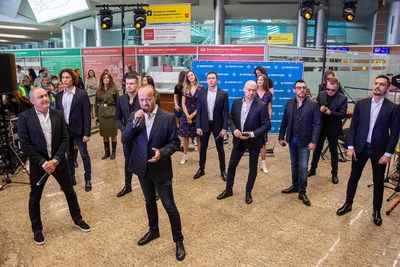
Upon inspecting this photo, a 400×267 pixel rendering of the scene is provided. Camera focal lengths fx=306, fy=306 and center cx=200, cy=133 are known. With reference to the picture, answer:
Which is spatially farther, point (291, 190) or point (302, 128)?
point (291, 190)

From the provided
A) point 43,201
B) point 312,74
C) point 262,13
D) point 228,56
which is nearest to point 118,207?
point 43,201

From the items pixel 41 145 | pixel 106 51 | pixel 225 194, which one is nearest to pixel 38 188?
pixel 41 145

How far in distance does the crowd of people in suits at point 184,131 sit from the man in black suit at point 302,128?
0.4 inches

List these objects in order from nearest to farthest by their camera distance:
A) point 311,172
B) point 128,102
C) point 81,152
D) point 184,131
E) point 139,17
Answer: point 128,102 → point 81,152 → point 311,172 → point 184,131 → point 139,17

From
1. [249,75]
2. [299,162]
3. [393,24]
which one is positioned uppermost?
[393,24]

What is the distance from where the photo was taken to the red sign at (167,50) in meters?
8.85

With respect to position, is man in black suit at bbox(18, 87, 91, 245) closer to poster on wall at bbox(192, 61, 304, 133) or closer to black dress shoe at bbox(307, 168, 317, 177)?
black dress shoe at bbox(307, 168, 317, 177)

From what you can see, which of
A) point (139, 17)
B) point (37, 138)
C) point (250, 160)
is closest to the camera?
point (37, 138)

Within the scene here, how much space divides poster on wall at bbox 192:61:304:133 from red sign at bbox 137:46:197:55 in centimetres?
206

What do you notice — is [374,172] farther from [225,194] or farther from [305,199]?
[225,194]

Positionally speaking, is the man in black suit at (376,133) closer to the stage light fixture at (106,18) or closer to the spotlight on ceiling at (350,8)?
the spotlight on ceiling at (350,8)

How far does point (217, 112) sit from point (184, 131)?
3.23 feet

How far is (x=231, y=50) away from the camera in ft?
27.7

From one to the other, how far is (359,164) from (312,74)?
21.6ft
